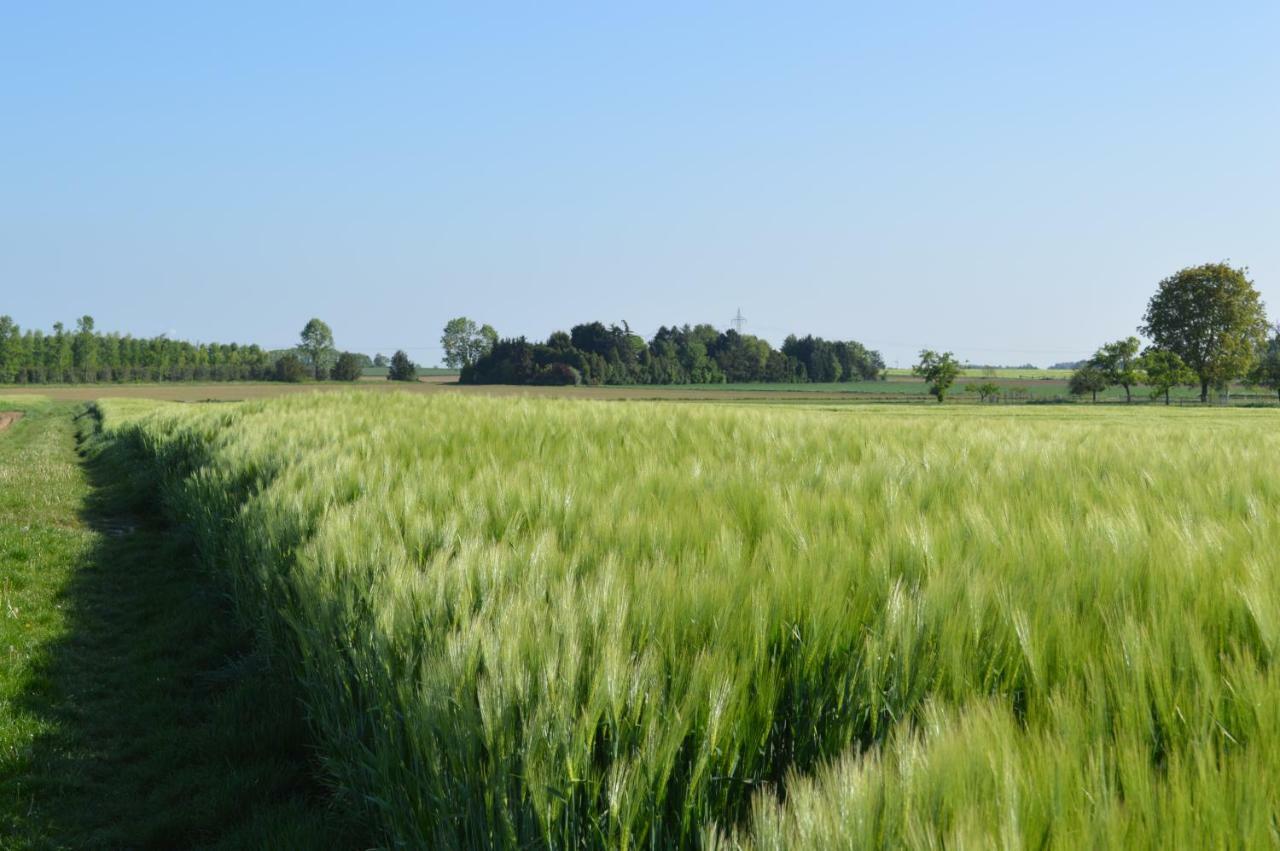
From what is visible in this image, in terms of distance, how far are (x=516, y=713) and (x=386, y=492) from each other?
7.89ft

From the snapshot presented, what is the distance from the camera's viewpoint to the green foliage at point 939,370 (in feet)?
215

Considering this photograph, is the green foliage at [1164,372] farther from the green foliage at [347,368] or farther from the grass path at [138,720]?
the green foliage at [347,368]

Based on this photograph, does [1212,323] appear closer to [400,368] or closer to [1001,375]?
[400,368]

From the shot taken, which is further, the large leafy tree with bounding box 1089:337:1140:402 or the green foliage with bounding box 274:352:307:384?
the green foliage with bounding box 274:352:307:384

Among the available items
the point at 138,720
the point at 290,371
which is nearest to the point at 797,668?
the point at 138,720

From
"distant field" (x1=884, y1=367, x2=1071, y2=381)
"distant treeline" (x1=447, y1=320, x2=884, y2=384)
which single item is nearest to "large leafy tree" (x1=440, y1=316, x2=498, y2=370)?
"distant treeline" (x1=447, y1=320, x2=884, y2=384)

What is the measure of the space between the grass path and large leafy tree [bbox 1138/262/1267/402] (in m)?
74.2

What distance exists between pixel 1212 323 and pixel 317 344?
111 m

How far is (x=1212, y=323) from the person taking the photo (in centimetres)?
6569

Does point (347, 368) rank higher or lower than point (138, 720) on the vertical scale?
higher

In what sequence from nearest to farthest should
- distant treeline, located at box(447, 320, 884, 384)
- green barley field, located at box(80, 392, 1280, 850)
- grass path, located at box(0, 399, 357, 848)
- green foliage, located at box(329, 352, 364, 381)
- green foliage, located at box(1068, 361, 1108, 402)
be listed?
green barley field, located at box(80, 392, 1280, 850) → grass path, located at box(0, 399, 357, 848) → green foliage, located at box(1068, 361, 1108, 402) → distant treeline, located at box(447, 320, 884, 384) → green foliage, located at box(329, 352, 364, 381)

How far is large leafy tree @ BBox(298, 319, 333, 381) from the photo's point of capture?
12356cm

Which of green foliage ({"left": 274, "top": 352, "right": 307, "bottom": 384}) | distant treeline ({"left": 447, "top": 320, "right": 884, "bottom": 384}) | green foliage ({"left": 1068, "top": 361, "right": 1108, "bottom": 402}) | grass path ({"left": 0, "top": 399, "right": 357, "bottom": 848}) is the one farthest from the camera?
green foliage ({"left": 274, "top": 352, "right": 307, "bottom": 384})

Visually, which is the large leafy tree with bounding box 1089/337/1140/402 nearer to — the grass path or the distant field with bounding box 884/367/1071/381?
the distant field with bounding box 884/367/1071/381
